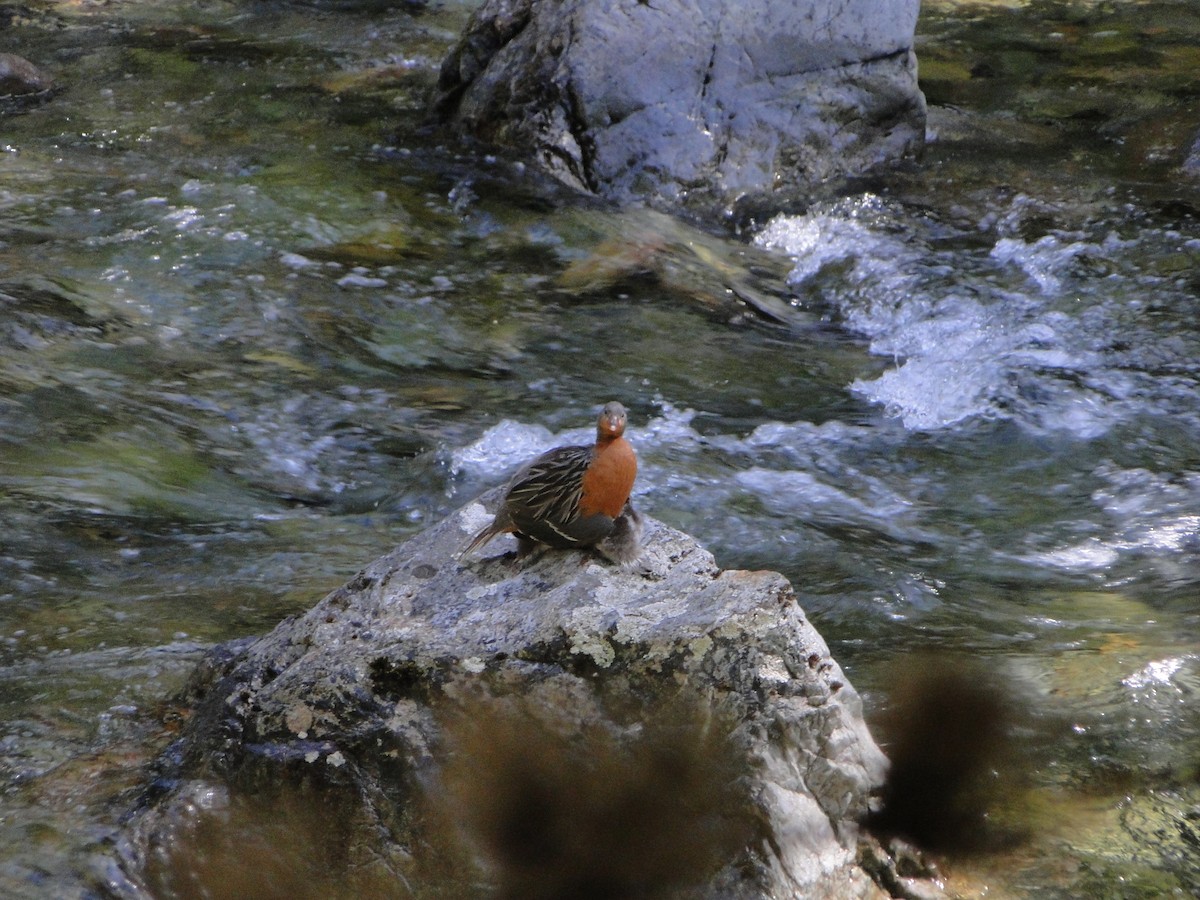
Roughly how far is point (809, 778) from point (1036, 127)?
878cm

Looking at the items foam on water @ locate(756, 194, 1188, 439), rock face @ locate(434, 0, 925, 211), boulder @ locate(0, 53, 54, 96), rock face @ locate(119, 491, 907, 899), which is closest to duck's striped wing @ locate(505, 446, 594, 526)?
rock face @ locate(119, 491, 907, 899)

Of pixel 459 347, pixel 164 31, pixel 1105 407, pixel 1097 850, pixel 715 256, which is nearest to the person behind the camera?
pixel 1097 850

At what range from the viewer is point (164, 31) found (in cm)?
1157

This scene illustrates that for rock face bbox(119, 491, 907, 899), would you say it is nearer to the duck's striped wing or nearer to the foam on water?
the duck's striped wing

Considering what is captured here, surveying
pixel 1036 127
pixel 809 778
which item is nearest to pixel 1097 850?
pixel 809 778

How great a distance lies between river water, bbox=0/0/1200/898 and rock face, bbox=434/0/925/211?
1.39 ft

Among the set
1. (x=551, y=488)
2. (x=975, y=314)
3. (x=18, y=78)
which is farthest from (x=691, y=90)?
(x=551, y=488)

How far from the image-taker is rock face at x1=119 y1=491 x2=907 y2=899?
7.85ft

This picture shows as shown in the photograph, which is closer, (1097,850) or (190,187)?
(1097,850)

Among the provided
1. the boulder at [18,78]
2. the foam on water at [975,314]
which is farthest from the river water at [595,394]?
the boulder at [18,78]

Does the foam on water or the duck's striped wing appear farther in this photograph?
the foam on water

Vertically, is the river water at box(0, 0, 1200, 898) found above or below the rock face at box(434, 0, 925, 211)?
below

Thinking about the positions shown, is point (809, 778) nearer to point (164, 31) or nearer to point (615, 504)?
point (615, 504)

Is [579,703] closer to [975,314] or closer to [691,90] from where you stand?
[975,314]
